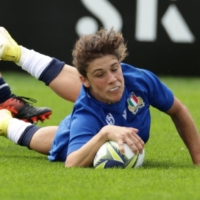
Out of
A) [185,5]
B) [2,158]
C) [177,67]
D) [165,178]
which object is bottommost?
[177,67]

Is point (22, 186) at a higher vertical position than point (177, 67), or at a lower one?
higher

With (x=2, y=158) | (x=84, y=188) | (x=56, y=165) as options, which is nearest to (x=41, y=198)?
(x=84, y=188)

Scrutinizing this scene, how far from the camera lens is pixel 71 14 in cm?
1110

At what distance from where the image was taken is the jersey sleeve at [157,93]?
4.88 meters

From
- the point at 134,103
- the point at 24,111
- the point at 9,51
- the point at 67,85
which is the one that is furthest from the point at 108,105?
the point at 24,111

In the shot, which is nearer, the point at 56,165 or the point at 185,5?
the point at 56,165

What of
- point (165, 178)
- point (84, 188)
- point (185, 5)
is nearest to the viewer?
point (84, 188)

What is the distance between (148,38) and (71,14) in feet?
3.52

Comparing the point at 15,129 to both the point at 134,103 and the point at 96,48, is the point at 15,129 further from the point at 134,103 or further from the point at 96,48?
the point at 96,48

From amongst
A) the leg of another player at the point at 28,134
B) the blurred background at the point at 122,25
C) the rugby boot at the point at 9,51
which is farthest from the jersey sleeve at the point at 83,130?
the blurred background at the point at 122,25

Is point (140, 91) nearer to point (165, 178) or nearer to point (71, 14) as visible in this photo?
point (165, 178)

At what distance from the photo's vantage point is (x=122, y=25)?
1110cm

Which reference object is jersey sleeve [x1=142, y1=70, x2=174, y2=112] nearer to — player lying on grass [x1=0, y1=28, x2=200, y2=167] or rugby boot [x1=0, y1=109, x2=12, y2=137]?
player lying on grass [x1=0, y1=28, x2=200, y2=167]

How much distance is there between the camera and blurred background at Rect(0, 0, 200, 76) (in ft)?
36.2
